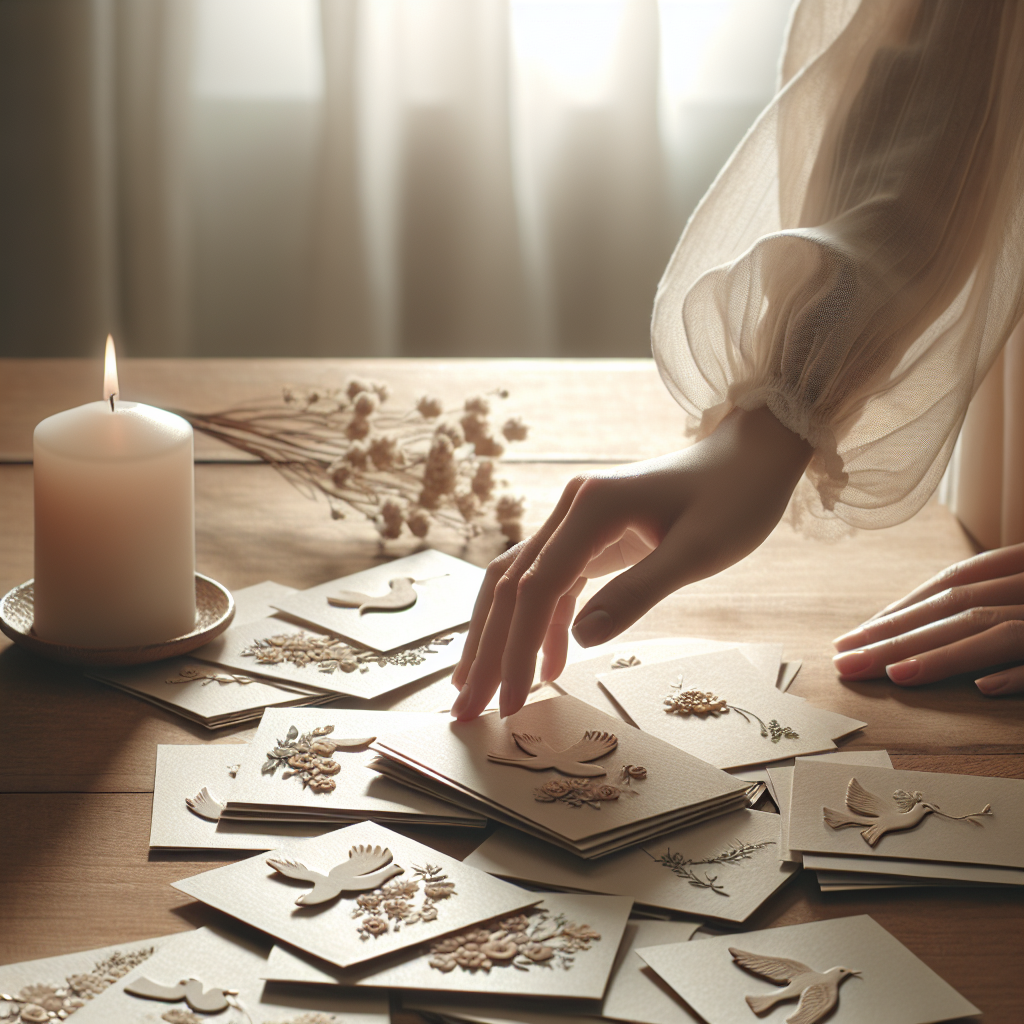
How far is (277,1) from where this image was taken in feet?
8.41

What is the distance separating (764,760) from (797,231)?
0.38 m

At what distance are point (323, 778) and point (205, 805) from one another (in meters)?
0.07

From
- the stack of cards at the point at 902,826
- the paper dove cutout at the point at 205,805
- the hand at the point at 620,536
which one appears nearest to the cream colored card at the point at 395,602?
the hand at the point at 620,536

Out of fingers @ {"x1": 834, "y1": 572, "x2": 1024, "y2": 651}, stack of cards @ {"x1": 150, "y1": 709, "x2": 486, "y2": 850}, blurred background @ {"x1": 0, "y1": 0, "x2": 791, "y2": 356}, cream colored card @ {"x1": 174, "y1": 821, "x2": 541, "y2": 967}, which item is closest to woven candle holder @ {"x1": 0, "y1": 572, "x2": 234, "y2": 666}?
stack of cards @ {"x1": 150, "y1": 709, "x2": 486, "y2": 850}

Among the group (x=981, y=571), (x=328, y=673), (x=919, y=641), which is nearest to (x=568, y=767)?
(x=328, y=673)

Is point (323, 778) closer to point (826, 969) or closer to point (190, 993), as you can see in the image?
point (190, 993)

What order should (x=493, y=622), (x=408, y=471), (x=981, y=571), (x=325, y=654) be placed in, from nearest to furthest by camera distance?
(x=493, y=622)
(x=325, y=654)
(x=981, y=571)
(x=408, y=471)

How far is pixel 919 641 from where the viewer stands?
0.86m

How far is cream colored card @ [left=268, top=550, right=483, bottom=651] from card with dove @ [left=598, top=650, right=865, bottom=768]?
0.53 feet

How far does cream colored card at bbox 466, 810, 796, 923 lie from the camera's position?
1.87 ft

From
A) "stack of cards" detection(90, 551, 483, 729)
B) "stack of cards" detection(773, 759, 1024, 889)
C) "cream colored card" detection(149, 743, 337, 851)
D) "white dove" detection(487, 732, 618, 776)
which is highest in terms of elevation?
"white dove" detection(487, 732, 618, 776)

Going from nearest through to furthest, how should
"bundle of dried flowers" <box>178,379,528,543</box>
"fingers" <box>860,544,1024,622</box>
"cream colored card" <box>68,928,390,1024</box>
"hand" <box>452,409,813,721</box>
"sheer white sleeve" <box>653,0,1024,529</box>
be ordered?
"cream colored card" <box>68,928,390,1024</box>
"hand" <box>452,409,813,721</box>
"sheer white sleeve" <box>653,0,1024,529</box>
"fingers" <box>860,544,1024,622</box>
"bundle of dried flowers" <box>178,379,528,543</box>

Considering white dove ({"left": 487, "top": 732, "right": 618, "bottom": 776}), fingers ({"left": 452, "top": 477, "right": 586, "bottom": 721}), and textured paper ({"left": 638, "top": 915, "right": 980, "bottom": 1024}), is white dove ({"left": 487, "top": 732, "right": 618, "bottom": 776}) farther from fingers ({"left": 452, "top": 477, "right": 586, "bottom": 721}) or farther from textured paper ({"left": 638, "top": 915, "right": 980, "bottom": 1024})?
textured paper ({"left": 638, "top": 915, "right": 980, "bottom": 1024})

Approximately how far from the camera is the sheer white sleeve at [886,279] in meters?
0.82
